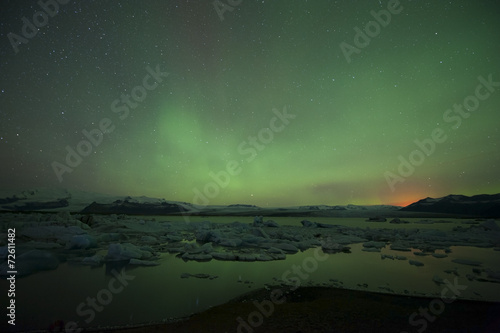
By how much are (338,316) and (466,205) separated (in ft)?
299

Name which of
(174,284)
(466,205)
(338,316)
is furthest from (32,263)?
(466,205)

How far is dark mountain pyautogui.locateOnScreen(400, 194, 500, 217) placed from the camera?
61.7 m

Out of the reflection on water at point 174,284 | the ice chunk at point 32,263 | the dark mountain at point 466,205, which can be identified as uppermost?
the ice chunk at point 32,263

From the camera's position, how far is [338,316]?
4.01 meters

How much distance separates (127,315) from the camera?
4.18 metres

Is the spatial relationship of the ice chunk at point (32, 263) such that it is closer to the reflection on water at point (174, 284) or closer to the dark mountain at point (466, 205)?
the reflection on water at point (174, 284)

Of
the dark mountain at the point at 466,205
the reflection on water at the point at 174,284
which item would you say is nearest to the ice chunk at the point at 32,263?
the reflection on water at the point at 174,284

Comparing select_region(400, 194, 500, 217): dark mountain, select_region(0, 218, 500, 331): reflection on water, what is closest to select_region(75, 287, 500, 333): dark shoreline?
select_region(0, 218, 500, 331): reflection on water

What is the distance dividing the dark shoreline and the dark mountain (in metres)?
82.6

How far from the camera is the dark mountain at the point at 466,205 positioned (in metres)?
61.7

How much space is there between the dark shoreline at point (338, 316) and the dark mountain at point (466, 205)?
82582 millimetres

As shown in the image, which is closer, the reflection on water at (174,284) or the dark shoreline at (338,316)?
the dark shoreline at (338,316)

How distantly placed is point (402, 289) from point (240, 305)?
4371 mm

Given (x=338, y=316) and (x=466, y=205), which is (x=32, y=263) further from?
(x=466, y=205)
